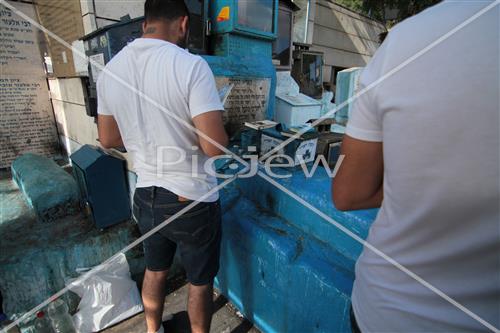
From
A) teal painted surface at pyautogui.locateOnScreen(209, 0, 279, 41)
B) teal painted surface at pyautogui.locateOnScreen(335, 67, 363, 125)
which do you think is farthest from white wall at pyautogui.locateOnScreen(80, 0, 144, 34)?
teal painted surface at pyautogui.locateOnScreen(335, 67, 363, 125)

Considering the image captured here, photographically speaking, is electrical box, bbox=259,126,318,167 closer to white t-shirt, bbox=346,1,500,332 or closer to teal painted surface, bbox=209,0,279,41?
white t-shirt, bbox=346,1,500,332

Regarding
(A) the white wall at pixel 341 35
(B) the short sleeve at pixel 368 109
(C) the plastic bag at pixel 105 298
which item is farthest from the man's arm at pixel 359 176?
(A) the white wall at pixel 341 35

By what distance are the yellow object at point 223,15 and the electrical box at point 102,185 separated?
7.21ft

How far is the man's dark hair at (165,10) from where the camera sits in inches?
54.0

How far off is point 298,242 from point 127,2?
11.2 feet

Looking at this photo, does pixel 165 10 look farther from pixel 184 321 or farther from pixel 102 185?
pixel 184 321

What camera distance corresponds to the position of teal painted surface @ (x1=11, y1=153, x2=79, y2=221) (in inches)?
98.7

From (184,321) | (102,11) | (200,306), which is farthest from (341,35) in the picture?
(200,306)

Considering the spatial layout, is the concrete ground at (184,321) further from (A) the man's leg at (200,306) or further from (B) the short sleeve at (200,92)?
(B) the short sleeve at (200,92)

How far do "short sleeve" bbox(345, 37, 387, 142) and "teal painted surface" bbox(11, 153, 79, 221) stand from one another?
9.21 feet

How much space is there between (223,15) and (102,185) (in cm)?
253

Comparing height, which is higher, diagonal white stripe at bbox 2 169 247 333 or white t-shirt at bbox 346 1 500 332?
white t-shirt at bbox 346 1 500 332

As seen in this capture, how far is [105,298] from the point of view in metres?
2.14

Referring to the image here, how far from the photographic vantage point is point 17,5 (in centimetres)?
346
